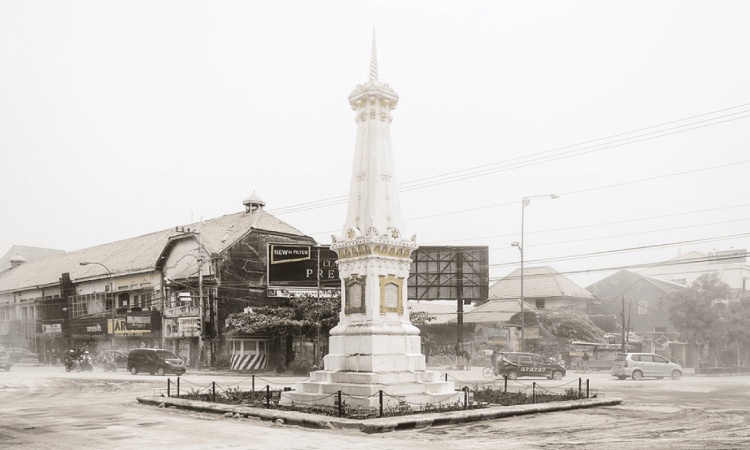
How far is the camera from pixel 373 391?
18.9 meters

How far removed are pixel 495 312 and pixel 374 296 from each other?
5039cm

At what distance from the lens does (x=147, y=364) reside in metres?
42.7

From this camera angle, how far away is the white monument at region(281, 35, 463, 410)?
19.6 metres

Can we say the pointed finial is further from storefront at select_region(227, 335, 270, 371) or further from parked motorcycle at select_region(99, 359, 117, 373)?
parked motorcycle at select_region(99, 359, 117, 373)

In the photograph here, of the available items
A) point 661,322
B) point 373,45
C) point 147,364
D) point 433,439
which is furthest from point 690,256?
point 433,439

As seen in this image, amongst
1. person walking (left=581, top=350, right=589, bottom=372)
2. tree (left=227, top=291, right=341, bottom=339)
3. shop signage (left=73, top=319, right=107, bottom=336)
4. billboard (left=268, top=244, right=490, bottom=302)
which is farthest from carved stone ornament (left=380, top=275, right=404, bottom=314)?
shop signage (left=73, top=319, right=107, bottom=336)

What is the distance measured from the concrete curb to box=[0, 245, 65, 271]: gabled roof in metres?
68.4

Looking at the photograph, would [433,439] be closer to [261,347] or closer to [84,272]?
[261,347]

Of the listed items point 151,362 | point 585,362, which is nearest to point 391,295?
point 151,362

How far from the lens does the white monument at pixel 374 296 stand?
1964 cm

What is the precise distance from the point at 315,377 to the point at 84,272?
175ft

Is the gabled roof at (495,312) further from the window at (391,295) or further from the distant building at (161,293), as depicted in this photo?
the window at (391,295)

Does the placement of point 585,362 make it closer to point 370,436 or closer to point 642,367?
point 642,367

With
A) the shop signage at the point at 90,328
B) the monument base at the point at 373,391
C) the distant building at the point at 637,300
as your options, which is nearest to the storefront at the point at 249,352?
the shop signage at the point at 90,328
